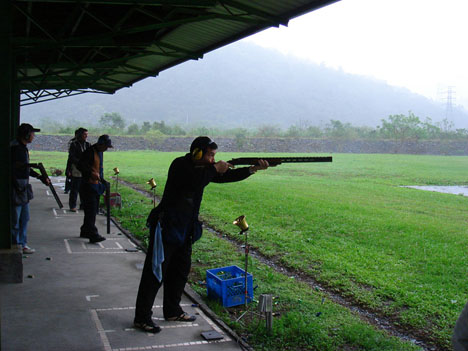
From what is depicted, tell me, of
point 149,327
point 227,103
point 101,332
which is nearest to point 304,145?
point 149,327

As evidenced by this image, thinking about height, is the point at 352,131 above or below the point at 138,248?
above

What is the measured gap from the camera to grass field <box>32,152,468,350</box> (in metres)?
4.97

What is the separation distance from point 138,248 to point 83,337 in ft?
11.6

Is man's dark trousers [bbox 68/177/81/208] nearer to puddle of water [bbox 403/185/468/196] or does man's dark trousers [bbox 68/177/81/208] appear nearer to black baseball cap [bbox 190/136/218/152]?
black baseball cap [bbox 190/136/218/152]

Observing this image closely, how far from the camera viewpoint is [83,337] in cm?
408

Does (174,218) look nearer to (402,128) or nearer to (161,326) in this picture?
(161,326)

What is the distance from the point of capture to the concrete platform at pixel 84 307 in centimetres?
401

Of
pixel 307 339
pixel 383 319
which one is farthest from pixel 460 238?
pixel 307 339

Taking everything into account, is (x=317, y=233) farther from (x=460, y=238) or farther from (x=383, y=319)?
(x=383, y=319)

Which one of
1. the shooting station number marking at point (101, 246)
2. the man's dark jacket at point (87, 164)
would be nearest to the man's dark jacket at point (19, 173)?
the man's dark jacket at point (87, 164)

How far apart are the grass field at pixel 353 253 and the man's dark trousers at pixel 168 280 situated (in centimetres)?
93

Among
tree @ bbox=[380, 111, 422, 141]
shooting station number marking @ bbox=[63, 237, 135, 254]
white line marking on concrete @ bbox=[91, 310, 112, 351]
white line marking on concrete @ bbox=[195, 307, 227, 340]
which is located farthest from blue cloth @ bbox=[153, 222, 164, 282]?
tree @ bbox=[380, 111, 422, 141]

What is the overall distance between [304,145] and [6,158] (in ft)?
193

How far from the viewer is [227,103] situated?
170m
